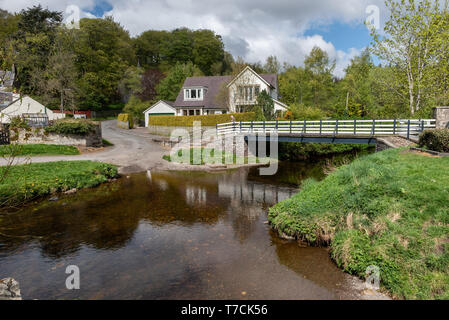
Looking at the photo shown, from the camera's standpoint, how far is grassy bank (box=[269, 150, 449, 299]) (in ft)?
26.4

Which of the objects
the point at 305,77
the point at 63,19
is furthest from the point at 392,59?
the point at 63,19

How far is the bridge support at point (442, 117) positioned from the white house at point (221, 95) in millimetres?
21645

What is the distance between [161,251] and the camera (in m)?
10.8

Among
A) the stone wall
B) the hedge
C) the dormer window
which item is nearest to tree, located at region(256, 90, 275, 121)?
the hedge

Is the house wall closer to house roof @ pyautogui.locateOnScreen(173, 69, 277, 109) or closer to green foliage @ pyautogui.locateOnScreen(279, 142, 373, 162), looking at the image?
house roof @ pyautogui.locateOnScreen(173, 69, 277, 109)

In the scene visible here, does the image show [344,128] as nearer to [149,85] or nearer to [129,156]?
[129,156]

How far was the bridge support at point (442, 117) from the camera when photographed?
1933 centimetres

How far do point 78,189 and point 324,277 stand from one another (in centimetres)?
1597

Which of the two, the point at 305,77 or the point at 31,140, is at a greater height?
the point at 305,77

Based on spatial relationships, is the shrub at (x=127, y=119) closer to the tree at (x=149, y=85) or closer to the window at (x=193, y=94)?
the window at (x=193, y=94)

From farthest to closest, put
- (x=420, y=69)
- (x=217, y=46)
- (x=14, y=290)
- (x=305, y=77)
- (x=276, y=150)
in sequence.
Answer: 1. (x=217, y=46)
2. (x=305, y=77)
3. (x=276, y=150)
4. (x=420, y=69)
5. (x=14, y=290)

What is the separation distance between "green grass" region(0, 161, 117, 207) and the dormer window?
2681 centimetres
